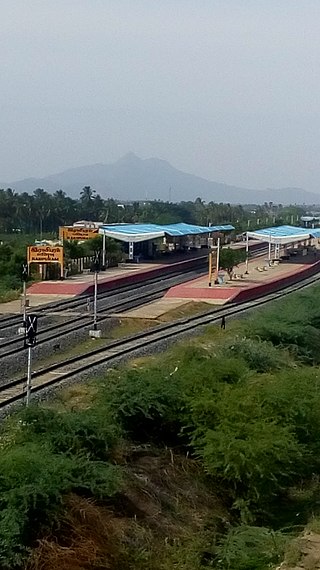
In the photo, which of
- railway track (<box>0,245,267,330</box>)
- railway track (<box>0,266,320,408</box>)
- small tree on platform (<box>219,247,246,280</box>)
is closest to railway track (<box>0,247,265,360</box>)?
railway track (<box>0,245,267,330</box>)

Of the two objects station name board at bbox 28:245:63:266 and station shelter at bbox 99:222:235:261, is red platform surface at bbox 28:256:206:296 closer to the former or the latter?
station name board at bbox 28:245:63:266

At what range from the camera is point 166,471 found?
54.9 feet

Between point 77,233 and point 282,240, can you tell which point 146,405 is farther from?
point 282,240

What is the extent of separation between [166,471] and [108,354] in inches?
417

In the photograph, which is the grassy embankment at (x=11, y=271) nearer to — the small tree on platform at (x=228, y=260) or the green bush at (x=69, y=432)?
the small tree on platform at (x=228, y=260)

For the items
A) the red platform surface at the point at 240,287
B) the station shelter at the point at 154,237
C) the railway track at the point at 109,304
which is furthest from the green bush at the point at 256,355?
the station shelter at the point at 154,237

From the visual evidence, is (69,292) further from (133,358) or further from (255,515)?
(255,515)

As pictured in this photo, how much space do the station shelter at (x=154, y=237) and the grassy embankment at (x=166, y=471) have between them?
1523 inches

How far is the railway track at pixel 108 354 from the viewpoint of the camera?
21.8m

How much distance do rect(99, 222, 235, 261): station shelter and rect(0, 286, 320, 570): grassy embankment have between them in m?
38.7

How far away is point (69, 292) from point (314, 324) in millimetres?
15482

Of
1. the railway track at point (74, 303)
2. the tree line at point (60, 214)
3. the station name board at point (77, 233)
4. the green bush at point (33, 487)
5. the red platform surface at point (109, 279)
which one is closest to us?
the green bush at point (33, 487)

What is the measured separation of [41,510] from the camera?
492 inches

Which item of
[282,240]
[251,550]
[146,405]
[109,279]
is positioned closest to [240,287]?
[109,279]
